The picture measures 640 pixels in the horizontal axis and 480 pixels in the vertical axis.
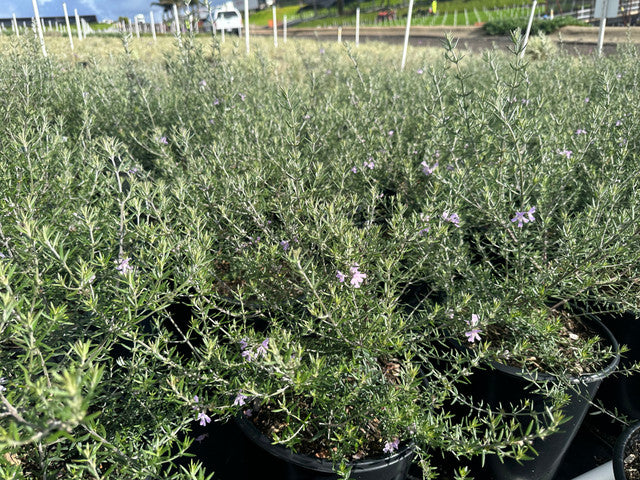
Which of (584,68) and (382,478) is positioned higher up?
(584,68)

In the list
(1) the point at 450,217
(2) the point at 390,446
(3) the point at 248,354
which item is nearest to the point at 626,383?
(1) the point at 450,217

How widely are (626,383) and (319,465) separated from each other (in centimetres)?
170

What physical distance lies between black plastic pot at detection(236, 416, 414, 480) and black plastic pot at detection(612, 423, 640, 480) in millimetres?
677

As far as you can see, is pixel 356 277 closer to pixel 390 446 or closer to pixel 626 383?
pixel 390 446

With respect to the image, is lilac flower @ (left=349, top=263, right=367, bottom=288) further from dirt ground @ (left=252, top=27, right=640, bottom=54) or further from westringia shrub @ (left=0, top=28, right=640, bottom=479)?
dirt ground @ (left=252, top=27, right=640, bottom=54)

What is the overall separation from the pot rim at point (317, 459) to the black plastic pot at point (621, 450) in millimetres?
676

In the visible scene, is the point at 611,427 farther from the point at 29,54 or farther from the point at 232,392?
the point at 29,54

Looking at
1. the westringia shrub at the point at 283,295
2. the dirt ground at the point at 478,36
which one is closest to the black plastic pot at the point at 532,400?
the westringia shrub at the point at 283,295

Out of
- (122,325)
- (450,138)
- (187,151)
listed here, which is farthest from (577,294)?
(187,151)

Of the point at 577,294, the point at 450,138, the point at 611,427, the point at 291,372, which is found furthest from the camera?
the point at 450,138

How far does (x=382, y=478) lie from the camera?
4.81 ft

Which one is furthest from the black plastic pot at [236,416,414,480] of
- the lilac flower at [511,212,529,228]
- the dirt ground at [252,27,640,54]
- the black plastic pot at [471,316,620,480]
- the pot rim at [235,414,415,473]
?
the dirt ground at [252,27,640,54]

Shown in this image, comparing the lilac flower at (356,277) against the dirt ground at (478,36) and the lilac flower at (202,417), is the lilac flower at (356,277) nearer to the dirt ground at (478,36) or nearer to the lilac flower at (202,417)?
the lilac flower at (202,417)

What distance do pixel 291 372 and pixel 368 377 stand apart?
0.32m
